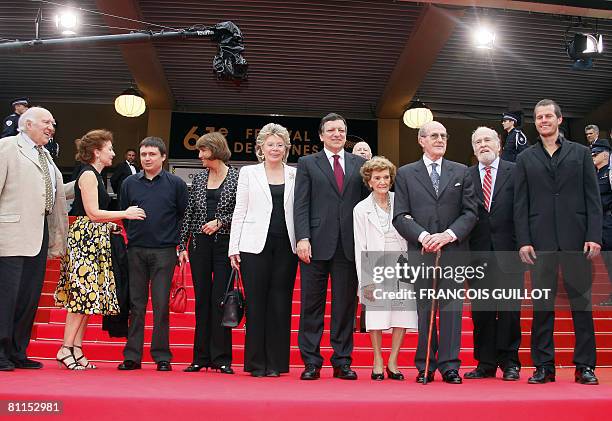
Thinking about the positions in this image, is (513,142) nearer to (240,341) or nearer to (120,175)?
(240,341)

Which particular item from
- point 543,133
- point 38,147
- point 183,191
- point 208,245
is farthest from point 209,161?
point 543,133

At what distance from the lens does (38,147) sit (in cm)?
422

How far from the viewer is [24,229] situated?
3.94m

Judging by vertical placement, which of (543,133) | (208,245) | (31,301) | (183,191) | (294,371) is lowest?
(294,371)

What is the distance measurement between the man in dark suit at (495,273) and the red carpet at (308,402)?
2.53 feet

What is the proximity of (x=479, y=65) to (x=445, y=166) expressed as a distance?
8.69m

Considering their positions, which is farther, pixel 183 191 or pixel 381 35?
pixel 381 35

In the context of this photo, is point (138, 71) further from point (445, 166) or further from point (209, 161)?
point (445, 166)

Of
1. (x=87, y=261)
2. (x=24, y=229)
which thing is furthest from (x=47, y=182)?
(x=87, y=261)

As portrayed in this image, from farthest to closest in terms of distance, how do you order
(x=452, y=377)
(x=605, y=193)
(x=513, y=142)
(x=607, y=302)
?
(x=513, y=142)
(x=605, y=193)
(x=607, y=302)
(x=452, y=377)

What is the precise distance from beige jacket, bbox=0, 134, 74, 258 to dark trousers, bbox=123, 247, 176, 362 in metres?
0.65

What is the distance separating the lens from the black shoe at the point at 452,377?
11.6ft

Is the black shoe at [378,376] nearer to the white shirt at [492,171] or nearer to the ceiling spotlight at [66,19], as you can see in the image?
the white shirt at [492,171]

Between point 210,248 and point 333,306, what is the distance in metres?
0.95
